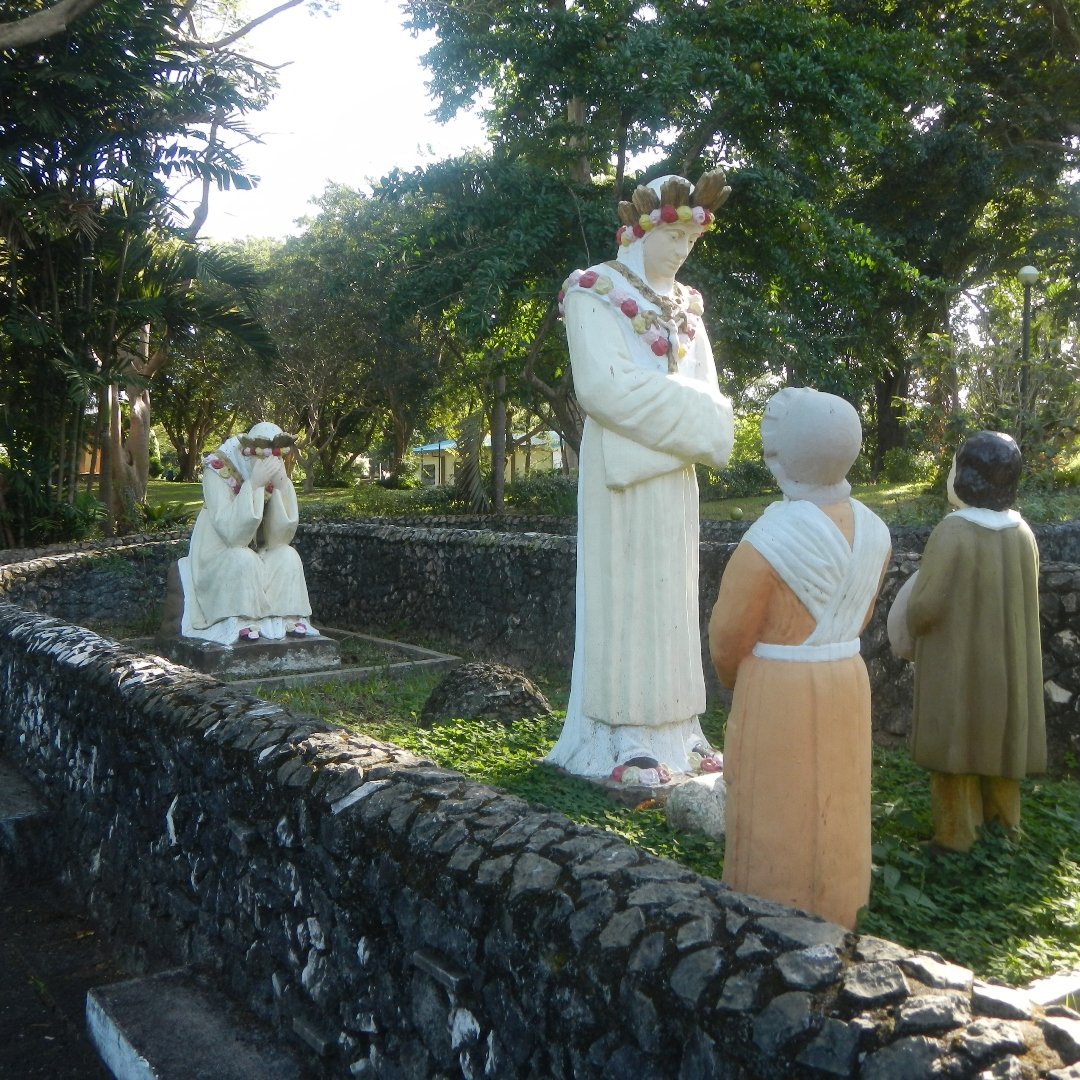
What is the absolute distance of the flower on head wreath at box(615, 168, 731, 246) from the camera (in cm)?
479

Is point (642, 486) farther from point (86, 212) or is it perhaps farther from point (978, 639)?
point (86, 212)

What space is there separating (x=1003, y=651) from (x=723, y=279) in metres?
10.2

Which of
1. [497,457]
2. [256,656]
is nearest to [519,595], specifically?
[256,656]

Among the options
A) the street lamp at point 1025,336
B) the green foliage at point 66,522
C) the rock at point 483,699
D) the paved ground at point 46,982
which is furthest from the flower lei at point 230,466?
the street lamp at point 1025,336

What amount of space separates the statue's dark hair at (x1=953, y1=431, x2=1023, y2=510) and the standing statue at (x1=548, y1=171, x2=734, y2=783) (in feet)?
3.85

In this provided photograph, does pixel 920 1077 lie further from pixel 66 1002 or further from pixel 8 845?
pixel 8 845

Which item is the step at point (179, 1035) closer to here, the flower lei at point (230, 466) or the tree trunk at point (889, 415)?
the flower lei at point (230, 466)

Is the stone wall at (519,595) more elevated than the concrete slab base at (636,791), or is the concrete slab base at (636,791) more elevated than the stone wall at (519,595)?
the stone wall at (519,595)

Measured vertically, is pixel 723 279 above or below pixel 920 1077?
above

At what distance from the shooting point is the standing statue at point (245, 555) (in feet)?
28.5

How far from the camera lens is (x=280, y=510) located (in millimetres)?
9055

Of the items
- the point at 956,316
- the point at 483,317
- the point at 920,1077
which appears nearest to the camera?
the point at 920,1077

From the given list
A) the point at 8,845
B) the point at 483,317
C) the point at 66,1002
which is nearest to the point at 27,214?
the point at 483,317

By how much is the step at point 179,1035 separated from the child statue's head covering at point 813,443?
199 centimetres
